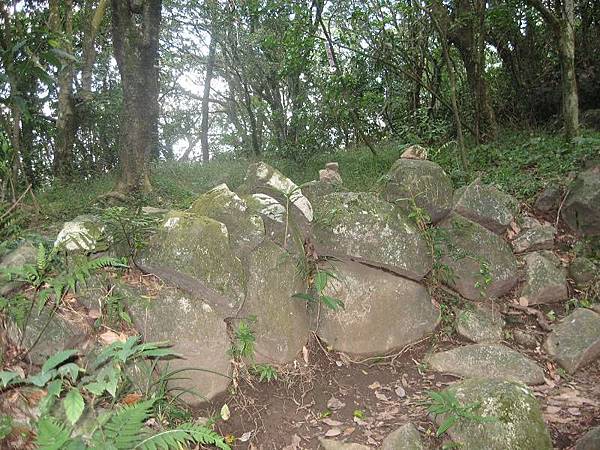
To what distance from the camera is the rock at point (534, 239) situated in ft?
15.9

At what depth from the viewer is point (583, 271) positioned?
15.2 ft

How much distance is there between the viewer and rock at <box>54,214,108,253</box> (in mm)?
3264

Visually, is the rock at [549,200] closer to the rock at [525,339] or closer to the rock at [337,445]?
the rock at [525,339]

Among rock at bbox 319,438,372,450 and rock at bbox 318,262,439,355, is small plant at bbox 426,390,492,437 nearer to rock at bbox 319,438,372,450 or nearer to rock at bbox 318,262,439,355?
rock at bbox 319,438,372,450

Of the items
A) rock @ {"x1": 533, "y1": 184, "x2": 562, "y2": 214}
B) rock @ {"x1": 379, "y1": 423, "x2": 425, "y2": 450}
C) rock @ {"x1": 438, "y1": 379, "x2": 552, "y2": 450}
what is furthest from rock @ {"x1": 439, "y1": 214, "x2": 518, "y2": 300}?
rock @ {"x1": 379, "y1": 423, "x2": 425, "y2": 450}

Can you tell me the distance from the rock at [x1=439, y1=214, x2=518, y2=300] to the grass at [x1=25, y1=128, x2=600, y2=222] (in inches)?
39.6

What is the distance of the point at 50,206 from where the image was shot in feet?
18.5

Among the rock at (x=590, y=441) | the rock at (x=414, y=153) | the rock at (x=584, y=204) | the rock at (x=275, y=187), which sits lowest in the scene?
the rock at (x=590, y=441)

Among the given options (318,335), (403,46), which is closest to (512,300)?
(318,335)

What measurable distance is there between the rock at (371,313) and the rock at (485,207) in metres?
1.15

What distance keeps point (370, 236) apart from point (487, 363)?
1456 millimetres

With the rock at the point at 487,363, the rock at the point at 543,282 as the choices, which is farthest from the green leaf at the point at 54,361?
the rock at the point at 543,282

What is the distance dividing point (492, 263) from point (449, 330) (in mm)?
845

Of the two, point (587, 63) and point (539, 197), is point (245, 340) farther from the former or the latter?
point (587, 63)
